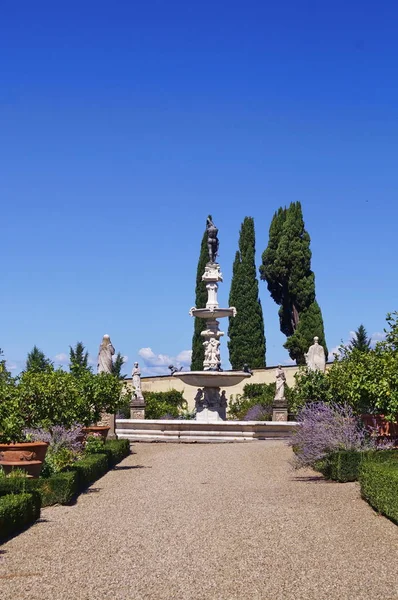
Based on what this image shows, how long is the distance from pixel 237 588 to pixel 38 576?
1860 millimetres

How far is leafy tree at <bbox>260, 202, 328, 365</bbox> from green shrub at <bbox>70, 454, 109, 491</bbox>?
2783cm

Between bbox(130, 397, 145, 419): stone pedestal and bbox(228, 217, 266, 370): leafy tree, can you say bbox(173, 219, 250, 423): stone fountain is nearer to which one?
bbox(130, 397, 145, 419): stone pedestal

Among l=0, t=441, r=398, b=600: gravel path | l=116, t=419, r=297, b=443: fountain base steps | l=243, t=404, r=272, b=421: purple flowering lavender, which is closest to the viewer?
l=0, t=441, r=398, b=600: gravel path

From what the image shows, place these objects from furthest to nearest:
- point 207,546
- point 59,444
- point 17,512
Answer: point 59,444 → point 17,512 → point 207,546

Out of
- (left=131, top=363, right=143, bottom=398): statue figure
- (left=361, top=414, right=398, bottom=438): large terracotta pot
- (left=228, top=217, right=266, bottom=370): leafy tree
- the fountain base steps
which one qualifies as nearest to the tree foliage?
(left=361, top=414, right=398, bottom=438): large terracotta pot

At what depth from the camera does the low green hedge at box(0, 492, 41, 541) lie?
9.96 meters

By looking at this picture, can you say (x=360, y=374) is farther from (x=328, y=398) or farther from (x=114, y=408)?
(x=114, y=408)

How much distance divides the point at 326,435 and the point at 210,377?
1266cm

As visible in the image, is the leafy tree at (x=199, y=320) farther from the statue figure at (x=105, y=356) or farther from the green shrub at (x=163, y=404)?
the statue figure at (x=105, y=356)

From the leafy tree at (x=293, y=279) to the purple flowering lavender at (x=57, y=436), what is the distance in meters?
27.3

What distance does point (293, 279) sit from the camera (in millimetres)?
47125

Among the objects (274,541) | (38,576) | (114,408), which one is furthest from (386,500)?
(114,408)

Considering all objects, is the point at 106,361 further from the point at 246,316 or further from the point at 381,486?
the point at 246,316

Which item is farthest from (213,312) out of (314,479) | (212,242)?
(314,479)
